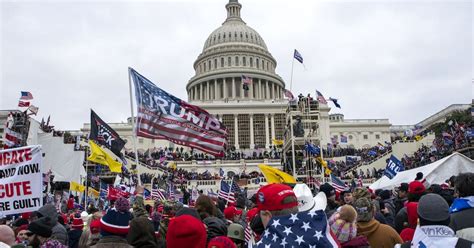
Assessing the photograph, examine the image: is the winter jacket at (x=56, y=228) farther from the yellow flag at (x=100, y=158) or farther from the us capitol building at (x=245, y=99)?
the us capitol building at (x=245, y=99)

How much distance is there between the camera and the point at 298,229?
11.2ft

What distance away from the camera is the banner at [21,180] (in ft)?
25.4

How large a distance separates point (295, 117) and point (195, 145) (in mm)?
31880

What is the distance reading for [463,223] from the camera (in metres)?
4.40

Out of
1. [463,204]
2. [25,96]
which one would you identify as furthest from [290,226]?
[25,96]

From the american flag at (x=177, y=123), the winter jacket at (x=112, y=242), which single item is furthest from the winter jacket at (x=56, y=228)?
the american flag at (x=177, y=123)

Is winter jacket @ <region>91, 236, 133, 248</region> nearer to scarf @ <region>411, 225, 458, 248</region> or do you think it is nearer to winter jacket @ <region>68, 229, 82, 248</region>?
scarf @ <region>411, 225, 458, 248</region>

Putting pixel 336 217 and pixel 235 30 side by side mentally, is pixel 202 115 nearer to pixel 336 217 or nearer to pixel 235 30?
pixel 336 217

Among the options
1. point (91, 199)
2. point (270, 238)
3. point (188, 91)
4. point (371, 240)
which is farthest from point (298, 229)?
point (188, 91)

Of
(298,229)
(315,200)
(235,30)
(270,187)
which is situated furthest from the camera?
(235,30)

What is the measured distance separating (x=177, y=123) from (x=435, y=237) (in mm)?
9761

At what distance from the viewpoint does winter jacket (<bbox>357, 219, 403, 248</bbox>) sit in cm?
490

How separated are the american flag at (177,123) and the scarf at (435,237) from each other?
889cm

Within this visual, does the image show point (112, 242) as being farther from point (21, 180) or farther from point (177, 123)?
point (177, 123)
